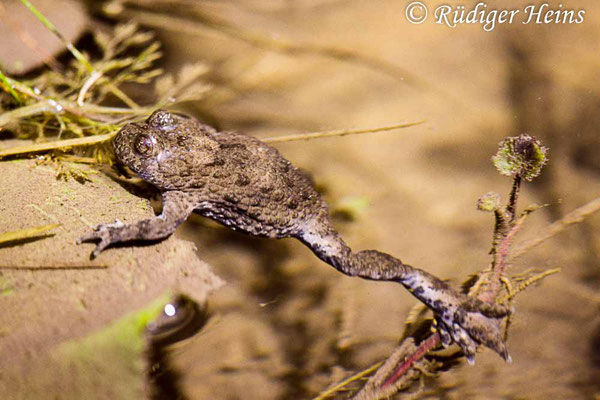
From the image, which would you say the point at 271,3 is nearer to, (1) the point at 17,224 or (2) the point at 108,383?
(1) the point at 17,224

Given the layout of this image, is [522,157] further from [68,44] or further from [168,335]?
[68,44]

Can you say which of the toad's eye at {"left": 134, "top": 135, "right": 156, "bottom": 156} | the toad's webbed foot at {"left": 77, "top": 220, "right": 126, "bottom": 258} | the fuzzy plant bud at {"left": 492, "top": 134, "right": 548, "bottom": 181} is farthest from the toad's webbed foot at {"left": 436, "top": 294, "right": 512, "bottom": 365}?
the toad's eye at {"left": 134, "top": 135, "right": 156, "bottom": 156}

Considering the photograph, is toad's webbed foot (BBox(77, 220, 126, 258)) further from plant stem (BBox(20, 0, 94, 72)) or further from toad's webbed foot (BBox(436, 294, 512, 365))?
toad's webbed foot (BBox(436, 294, 512, 365))

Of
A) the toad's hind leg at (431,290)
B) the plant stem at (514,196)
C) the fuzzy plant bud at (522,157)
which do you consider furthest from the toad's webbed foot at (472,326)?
the fuzzy plant bud at (522,157)

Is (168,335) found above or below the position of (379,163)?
below

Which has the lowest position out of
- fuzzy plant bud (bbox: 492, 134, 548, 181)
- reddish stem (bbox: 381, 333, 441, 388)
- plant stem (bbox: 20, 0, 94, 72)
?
reddish stem (bbox: 381, 333, 441, 388)

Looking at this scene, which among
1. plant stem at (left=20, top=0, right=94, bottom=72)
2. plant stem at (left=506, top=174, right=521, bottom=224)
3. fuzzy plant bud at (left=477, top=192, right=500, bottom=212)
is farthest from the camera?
plant stem at (left=20, top=0, right=94, bottom=72)

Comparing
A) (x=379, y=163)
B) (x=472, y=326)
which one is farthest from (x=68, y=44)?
(x=472, y=326)
